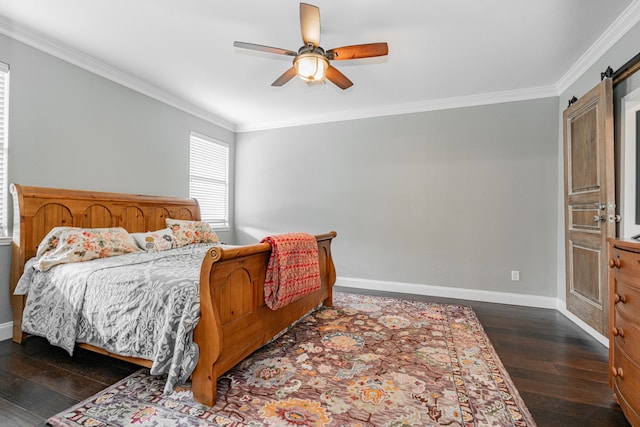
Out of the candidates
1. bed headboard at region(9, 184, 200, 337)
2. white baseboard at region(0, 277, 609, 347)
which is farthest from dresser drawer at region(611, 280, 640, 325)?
bed headboard at region(9, 184, 200, 337)

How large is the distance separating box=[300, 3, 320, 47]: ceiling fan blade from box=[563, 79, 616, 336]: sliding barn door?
2.45 m

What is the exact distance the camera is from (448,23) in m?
2.38

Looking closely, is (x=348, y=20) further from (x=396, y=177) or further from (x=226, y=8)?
(x=396, y=177)

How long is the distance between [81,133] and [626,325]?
4.51 m

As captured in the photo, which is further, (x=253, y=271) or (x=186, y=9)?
(x=186, y=9)

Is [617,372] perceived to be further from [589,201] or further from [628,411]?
[589,201]

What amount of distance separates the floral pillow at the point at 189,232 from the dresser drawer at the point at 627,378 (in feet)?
12.1

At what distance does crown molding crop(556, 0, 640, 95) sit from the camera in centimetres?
222

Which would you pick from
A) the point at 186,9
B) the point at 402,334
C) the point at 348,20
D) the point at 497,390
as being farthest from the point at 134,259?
the point at 497,390

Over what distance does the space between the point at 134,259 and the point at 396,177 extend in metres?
3.29

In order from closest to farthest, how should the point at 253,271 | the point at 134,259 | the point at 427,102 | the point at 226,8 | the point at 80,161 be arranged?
1. the point at 253,271
2. the point at 226,8
3. the point at 134,259
4. the point at 80,161
5. the point at 427,102

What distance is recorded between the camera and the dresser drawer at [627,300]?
144 cm


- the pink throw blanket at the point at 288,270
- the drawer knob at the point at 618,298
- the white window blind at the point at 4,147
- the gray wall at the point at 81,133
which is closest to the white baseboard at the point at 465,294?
the drawer knob at the point at 618,298

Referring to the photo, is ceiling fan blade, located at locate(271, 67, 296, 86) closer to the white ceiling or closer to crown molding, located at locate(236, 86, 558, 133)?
the white ceiling
